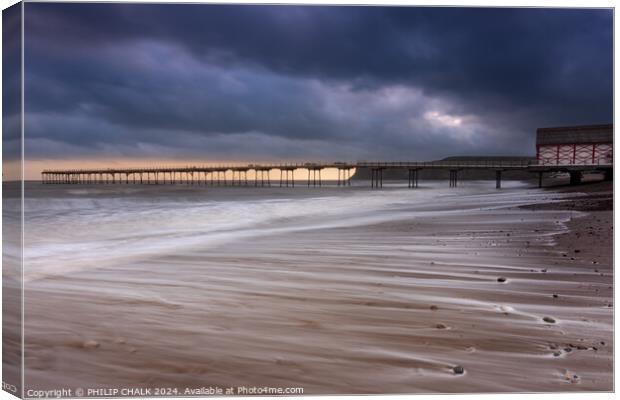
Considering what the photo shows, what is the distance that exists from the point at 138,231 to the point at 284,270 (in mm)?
5083

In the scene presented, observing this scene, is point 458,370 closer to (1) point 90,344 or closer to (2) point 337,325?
(2) point 337,325

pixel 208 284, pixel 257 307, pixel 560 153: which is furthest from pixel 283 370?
pixel 560 153

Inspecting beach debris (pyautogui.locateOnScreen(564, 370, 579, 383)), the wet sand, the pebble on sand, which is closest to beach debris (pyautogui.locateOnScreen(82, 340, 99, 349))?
the wet sand

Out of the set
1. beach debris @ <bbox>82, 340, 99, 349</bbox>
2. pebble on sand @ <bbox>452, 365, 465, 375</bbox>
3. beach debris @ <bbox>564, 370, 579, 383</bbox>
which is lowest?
beach debris @ <bbox>564, 370, 579, 383</bbox>

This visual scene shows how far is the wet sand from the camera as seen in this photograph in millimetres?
2045

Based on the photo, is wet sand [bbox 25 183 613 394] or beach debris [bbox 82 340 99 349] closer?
wet sand [bbox 25 183 613 394]

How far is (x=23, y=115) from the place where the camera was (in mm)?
2479

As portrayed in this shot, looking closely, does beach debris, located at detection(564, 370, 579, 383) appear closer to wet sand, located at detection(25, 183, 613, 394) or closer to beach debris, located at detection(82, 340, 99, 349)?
wet sand, located at detection(25, 183, 613, 394)

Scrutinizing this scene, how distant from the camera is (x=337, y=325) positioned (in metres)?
2.46

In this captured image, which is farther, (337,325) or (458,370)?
(337,325)

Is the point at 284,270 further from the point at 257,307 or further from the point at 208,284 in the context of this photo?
the point at 257,307

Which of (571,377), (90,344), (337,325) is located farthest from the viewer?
(337,325)

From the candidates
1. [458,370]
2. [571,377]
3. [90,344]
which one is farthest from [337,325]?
[90,344]

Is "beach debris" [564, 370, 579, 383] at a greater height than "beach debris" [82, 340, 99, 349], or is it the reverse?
"beach debris" [82, 340, 99, 349]
